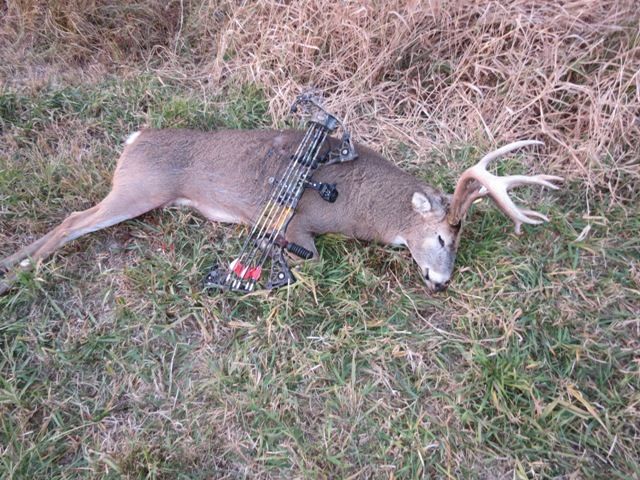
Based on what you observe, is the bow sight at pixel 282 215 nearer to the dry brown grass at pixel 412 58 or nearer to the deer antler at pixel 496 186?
the dry brown grass at pixel 412 58

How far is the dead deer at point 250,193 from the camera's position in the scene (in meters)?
3.40

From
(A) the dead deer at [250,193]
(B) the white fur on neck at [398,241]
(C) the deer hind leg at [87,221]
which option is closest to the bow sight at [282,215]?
(A) the dead deer at [250,193]

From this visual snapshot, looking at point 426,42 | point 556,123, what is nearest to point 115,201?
point 426,42

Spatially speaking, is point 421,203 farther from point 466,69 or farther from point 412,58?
→ point 412,58

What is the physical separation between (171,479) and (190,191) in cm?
183

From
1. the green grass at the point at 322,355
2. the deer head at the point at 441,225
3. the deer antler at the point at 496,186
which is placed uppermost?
the deer antler at the point at 496,186

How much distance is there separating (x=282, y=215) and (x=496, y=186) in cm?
133

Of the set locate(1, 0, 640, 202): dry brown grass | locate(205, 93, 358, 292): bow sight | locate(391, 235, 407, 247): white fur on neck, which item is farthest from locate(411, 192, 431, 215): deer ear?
locate(1, 0, 640, 202): dry brown grass

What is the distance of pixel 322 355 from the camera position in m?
2.94

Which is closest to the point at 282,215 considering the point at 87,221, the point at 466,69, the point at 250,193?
the point at 250,193

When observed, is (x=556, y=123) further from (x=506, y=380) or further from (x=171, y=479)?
(x=171, y=479)

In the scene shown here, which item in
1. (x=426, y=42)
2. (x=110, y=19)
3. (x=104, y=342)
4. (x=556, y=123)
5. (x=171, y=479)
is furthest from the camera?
(x=110, y=19)

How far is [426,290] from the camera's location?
130 inches

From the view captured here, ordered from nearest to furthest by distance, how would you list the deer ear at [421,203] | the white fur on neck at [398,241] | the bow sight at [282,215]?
the bow sight at [282,215]
the deer ear at [421,203]
the white fur on neck at [398,241]
